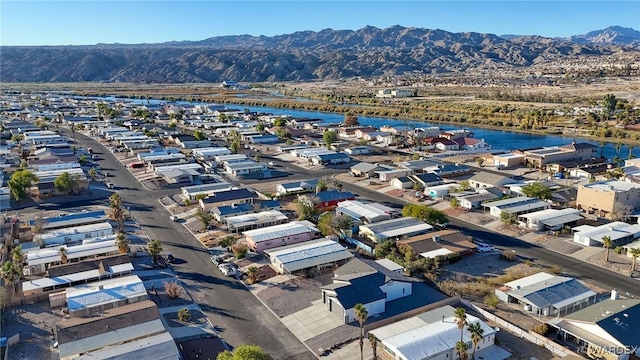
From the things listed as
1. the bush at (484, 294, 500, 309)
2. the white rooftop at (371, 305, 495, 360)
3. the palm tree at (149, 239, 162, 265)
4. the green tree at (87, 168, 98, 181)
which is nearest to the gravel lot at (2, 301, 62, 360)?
the palm tree at (149, 239, 162, 265)

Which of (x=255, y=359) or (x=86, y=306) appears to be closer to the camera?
(x=255, y=359)

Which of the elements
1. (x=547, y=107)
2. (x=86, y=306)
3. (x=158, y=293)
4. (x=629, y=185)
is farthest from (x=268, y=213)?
(x=547, y=107)

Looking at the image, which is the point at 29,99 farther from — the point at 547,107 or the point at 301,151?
the point at 547,107

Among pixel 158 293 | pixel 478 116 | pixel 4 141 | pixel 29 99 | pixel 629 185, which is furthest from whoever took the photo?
pixel 29 99

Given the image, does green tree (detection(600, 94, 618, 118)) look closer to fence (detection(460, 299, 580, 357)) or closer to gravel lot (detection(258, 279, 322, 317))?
fence (detection(460, 299, 580, 357))

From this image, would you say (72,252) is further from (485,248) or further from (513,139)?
(513,139)

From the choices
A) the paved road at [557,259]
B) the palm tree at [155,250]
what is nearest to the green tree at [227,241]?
the palm tree at [155,250]

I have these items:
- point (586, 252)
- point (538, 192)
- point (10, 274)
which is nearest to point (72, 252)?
point (10, 274)

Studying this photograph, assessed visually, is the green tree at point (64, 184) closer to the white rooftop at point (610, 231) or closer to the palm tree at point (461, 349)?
the palm tree at point (461, 349)
